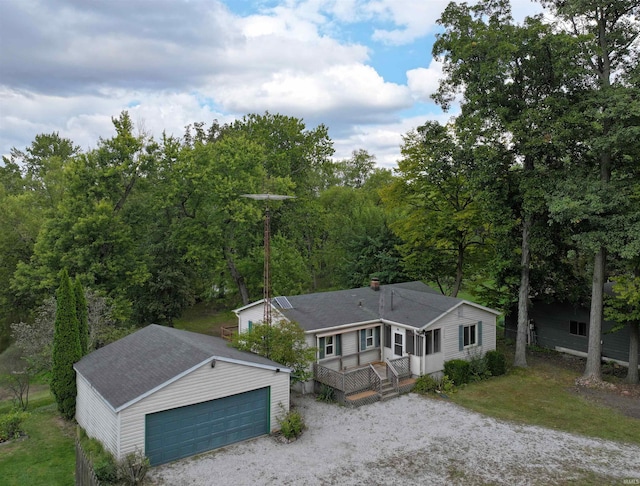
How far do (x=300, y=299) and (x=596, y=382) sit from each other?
13378 millimetres

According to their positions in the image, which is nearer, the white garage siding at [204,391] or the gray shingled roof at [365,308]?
the white garage siding at [204,391]

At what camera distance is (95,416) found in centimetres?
1302

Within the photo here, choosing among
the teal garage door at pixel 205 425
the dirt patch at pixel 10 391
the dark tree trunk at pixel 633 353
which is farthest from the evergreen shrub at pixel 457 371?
the dirt patch at pixel 10 391

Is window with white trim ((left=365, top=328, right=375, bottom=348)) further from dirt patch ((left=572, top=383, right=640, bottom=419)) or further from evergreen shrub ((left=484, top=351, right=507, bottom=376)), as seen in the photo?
dirt patch ((left=572, top=383, right=640, bottom=419))

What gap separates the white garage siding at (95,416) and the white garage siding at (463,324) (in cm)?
1234

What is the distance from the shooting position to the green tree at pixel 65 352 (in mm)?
14945

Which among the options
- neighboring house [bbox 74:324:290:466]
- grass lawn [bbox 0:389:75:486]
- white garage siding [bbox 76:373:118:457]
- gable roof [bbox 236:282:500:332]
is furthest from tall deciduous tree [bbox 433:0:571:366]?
grass lawn [bbox 0:389:75:486]

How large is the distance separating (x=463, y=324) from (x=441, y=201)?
A: 31.4 feet

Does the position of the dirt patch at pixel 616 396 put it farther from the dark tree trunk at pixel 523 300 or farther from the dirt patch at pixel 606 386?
the dark tree trunk at pixel 523 300

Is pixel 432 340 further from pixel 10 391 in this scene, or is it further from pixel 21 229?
pixel 21 229

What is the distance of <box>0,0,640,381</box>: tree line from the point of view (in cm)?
1773

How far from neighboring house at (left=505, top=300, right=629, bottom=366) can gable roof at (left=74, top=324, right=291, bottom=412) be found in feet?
58.3

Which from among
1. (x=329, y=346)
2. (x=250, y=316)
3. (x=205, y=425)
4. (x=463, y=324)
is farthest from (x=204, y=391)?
(x=463, y=324)

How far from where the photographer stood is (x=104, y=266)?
79.2 ft
